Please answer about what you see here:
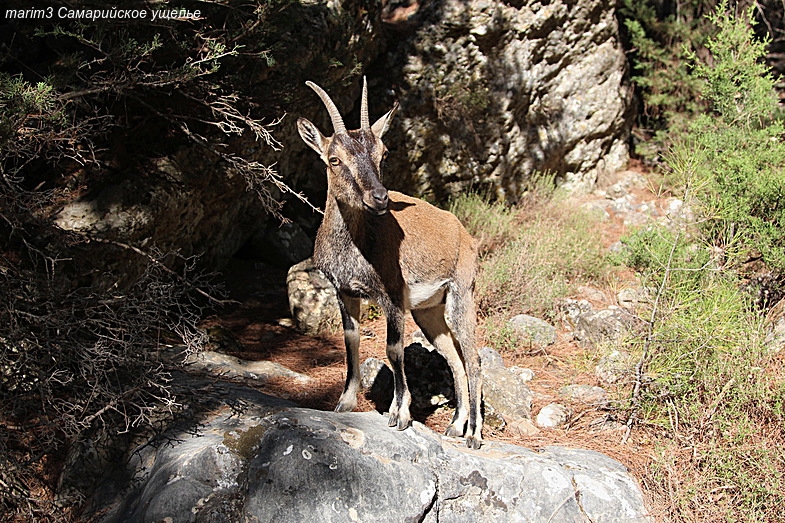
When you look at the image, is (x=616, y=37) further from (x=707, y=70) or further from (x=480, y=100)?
(x=707, y=70)

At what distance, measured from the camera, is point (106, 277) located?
5773 mm

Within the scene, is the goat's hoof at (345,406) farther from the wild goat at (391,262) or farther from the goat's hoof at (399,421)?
the goat's hoof at (399,421)

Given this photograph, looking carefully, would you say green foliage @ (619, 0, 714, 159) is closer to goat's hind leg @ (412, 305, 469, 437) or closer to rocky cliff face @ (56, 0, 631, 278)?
rocky cliff face @ (56, 0, 631, 278)

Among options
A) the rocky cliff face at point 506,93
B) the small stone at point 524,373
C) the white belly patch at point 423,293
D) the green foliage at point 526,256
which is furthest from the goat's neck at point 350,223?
the rocky cliff face at point 506,93

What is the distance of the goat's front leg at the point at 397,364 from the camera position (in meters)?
4.93

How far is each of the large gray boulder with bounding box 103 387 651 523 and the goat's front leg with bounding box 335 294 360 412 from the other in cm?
30

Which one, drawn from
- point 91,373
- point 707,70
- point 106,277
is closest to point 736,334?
point 707,70

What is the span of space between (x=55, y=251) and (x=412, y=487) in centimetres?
328

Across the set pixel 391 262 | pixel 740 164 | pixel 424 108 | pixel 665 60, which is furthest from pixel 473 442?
pixel 665 60

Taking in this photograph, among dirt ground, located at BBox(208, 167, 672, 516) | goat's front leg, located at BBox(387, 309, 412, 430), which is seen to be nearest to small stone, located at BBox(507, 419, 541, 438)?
dirt ground, located at BBox(208, 167, 672, 516)

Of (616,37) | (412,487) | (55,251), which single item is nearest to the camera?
(412,487)

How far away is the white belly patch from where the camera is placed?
206 inches

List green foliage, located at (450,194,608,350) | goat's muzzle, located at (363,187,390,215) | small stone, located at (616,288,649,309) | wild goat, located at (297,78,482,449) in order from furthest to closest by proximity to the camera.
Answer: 1. small stone, located at (616,288,649,309)
2. green foliage, located at (450,194,608,350)
3. wild goat, located at (297,78,482,449)
4. goat's muzzle, located at (363,187,390,215)

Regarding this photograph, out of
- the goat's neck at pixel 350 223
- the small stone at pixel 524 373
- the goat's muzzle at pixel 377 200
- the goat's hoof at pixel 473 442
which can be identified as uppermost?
the goat's muzzle at pixel 377 200
